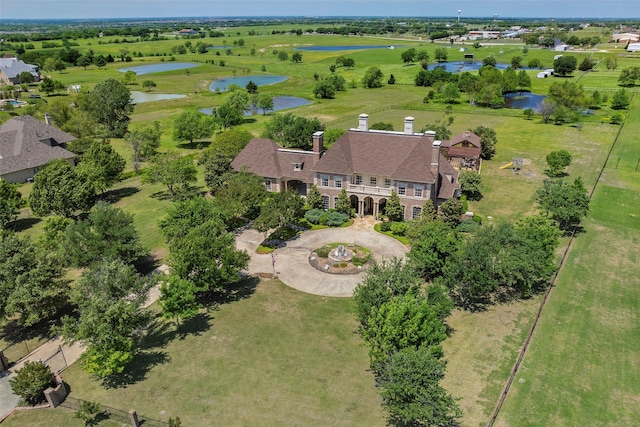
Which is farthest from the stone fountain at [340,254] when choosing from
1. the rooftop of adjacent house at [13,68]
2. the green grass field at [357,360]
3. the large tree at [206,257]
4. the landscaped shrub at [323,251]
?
the rooftop of adjacent house at [13,68]

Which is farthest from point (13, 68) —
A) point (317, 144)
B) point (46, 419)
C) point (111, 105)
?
point (46, 419)

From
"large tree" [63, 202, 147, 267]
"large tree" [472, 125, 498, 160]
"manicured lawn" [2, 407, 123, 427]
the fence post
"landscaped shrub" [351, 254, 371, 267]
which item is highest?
"large tree" [63, 202, 147, 267]

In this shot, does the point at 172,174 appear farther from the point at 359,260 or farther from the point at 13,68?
the point at 13,68

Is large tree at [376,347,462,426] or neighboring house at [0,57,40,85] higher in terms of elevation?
large tree at [376,347,462,426]

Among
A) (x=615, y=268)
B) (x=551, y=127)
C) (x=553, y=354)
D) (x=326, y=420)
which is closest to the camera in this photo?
(x=326, y=420)

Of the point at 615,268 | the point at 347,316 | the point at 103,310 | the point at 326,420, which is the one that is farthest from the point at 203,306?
the point at 615,268

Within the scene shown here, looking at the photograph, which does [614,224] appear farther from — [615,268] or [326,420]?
[326,420]

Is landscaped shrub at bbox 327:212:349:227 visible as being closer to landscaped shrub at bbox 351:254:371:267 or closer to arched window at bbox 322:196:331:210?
arched window at bbox 322:196:331:210

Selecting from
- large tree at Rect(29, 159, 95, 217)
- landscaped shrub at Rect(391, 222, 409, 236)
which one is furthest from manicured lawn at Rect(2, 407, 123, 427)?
landscaped shrub at Rect(391, 222, 409, 236)
